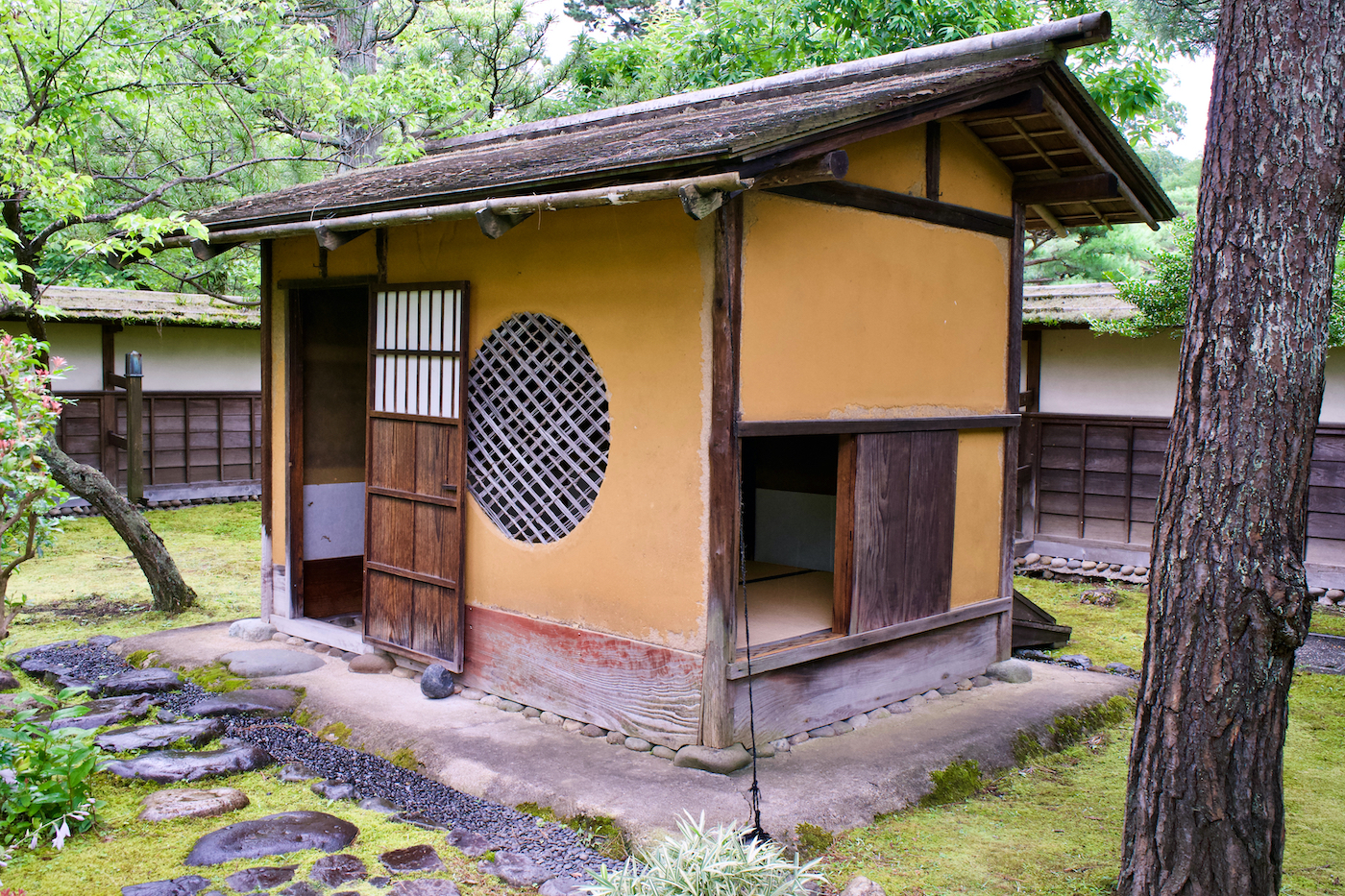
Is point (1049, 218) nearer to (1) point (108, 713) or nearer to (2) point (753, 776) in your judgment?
(2) point (753, 776)

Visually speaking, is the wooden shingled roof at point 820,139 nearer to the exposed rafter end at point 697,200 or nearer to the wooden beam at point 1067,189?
the wooden beam at point 1067,189

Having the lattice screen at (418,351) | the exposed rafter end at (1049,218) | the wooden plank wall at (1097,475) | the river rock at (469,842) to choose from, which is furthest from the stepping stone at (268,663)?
the wooden plank wall at (1097,475)

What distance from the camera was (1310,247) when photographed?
11.4ft

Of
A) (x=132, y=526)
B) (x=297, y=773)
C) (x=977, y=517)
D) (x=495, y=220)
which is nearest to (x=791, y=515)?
(x=977, y=517)

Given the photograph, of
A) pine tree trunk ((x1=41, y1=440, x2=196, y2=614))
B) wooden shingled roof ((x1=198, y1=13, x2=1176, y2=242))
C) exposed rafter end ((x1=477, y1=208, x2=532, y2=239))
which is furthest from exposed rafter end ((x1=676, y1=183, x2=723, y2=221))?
pine tree trunk ((x1=41, y1=440, x2=196, y2=614))

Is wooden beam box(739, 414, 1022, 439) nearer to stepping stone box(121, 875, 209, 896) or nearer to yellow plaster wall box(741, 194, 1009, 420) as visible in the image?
yellow plaster wall box(741, 194, 1009, 420)

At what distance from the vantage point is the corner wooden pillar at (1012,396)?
23.0ft

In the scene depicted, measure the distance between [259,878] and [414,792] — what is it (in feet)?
3.38

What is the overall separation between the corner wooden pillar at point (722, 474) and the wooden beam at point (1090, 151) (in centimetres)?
238

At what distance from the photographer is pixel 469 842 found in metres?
4.44

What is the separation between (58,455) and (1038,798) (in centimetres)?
782

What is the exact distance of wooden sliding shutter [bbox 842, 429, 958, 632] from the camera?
5.81 m

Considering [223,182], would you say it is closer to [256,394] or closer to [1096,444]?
[256,394]

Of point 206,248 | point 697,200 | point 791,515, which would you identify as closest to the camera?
point 697,200
